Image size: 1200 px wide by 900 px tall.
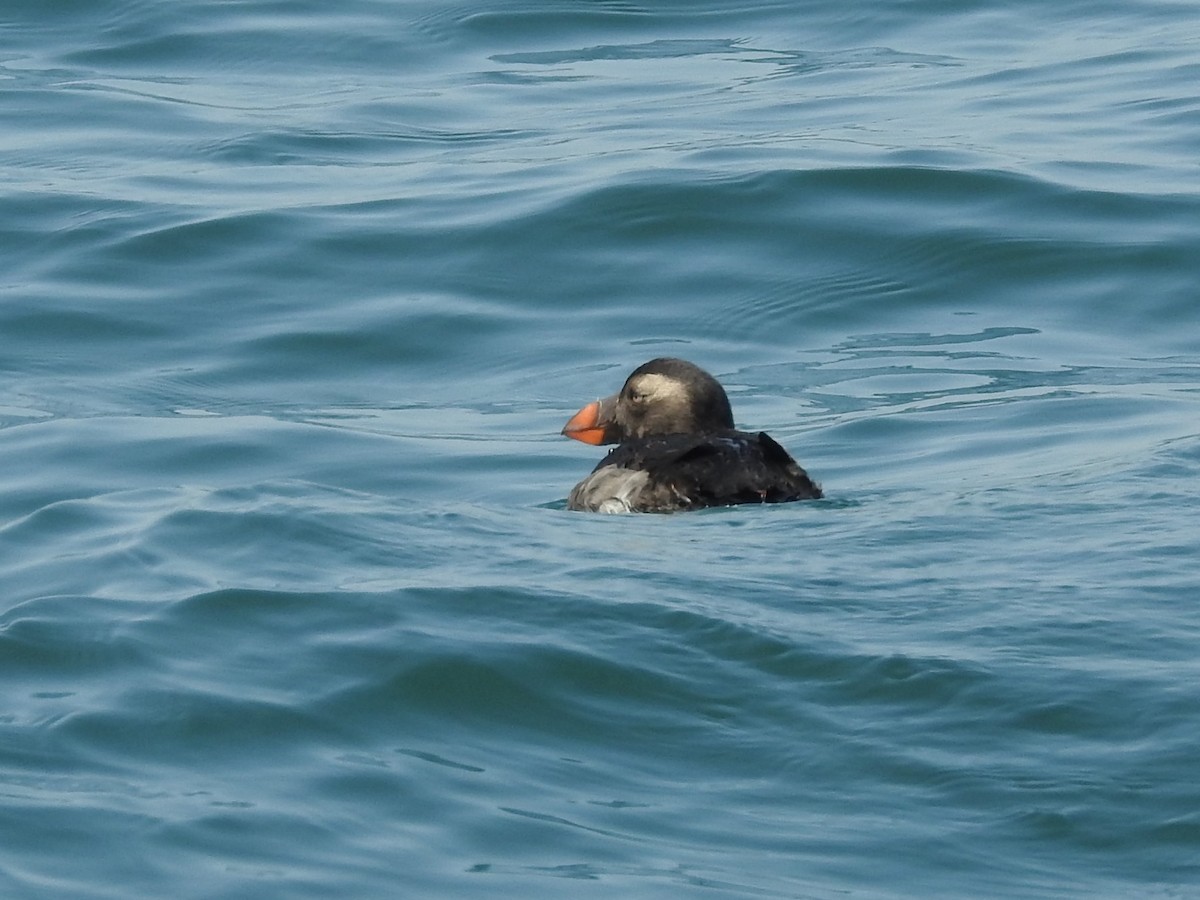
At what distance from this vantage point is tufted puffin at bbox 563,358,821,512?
6.72 m

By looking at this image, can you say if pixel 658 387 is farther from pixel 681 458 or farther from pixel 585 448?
pixel 585 448

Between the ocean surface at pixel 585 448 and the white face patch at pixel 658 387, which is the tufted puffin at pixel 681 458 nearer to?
the white face patch at pixel 658 387

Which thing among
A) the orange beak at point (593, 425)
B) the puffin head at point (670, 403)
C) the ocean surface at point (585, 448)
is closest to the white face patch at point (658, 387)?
the puffin head at point (670, 403)

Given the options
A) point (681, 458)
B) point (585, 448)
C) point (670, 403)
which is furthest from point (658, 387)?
point (585, 448)

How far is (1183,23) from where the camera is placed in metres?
16.1

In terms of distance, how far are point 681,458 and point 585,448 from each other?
2236 millimetres

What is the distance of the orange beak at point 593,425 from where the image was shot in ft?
26.5

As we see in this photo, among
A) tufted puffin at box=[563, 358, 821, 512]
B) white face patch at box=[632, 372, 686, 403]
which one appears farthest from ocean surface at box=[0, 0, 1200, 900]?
white face patch at box=[632, 372, 686, 403]

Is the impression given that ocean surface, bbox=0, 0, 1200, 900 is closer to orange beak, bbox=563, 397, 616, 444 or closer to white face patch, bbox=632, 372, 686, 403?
orange beak, bbox=563, 397, 616, 444

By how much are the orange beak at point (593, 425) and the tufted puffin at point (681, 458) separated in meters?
0.10

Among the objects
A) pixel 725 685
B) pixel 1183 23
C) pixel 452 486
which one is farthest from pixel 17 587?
pixel 1183 23

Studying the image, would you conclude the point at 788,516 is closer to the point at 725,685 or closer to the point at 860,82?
the point at 725,685

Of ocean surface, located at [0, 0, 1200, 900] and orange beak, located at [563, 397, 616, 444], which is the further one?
orange beak, located at [563, 397, 616, 444]

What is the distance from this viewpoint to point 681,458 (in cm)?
686
